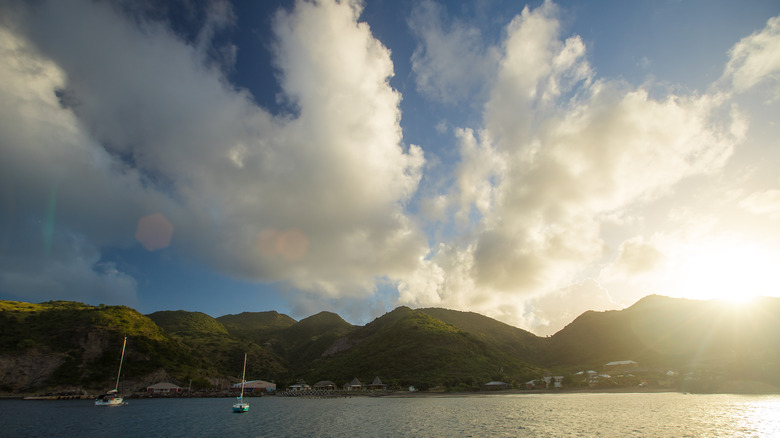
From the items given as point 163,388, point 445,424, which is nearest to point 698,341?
point 445,424

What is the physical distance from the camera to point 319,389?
130 metres

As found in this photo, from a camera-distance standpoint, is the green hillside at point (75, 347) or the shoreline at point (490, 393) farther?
the green hillside at point (75, 347)

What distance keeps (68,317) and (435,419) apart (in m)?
151

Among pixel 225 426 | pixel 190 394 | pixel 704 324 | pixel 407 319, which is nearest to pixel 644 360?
pixel 704 324

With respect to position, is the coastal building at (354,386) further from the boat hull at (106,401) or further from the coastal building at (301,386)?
the boat hull at (106,401)

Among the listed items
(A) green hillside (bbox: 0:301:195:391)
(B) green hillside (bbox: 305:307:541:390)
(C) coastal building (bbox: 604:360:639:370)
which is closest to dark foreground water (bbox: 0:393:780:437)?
(A) green hillside (bbox: 0:301:195:391)

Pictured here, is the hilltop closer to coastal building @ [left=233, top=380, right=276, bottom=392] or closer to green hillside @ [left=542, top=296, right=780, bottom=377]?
green hillside @ [left=542, top=296, right=780, bottom=377]

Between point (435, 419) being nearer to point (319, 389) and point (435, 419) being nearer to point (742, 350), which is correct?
point (319, 389)

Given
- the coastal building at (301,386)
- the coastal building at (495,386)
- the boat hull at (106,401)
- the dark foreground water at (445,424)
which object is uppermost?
the dark foreground water at (445,424)

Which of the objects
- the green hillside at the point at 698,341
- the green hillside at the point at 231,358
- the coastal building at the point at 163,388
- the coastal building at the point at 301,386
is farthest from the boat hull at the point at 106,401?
the green hillside at the point at 698,341

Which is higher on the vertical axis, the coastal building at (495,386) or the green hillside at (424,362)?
the green hillside at (424,362)

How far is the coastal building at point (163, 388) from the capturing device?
121 metres

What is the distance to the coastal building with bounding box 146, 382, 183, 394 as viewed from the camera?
A: 121062 millimetres

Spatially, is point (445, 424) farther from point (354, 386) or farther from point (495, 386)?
point (354, 386)
